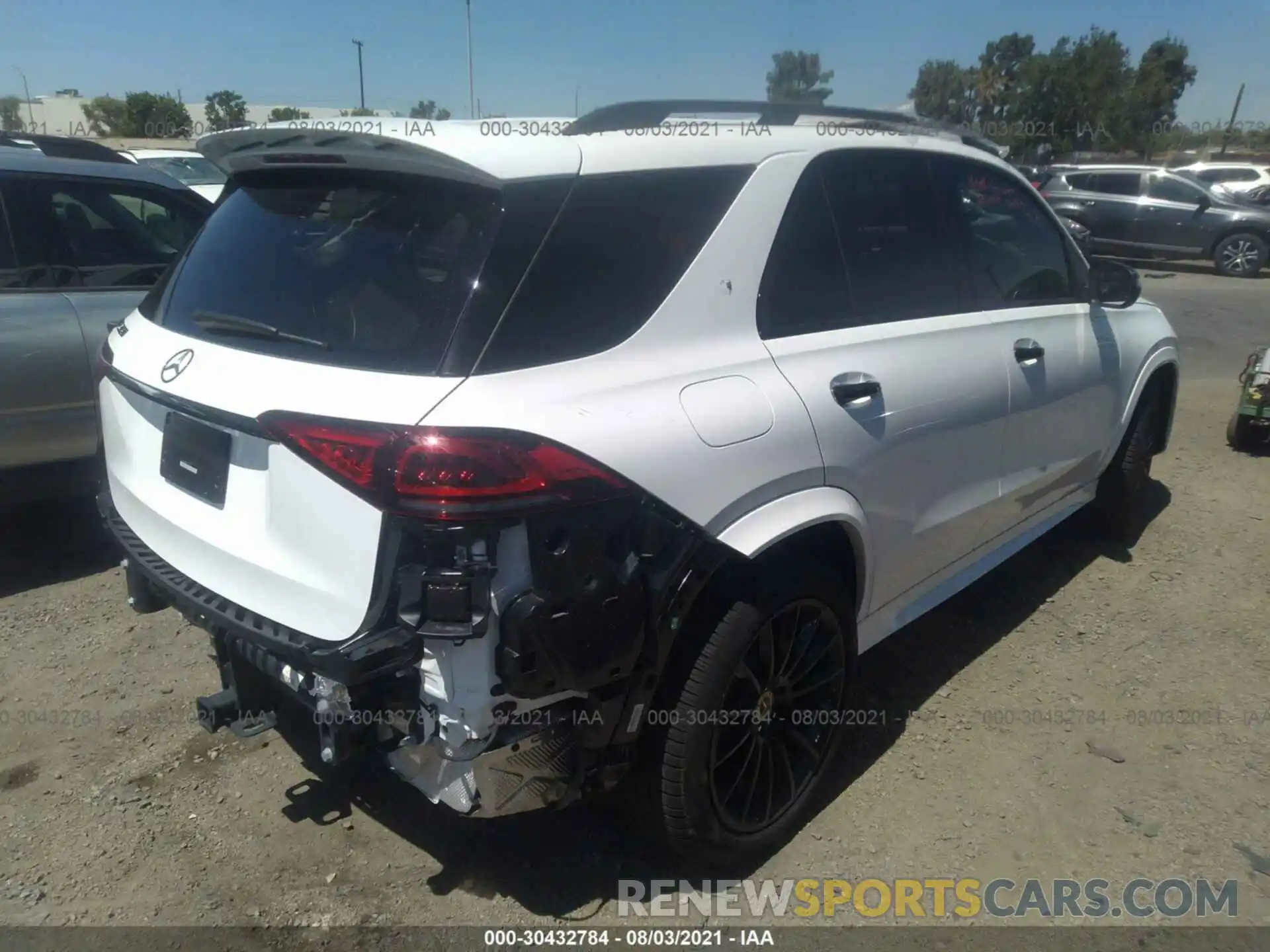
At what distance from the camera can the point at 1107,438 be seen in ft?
14.2

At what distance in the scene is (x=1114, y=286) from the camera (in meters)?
4.13

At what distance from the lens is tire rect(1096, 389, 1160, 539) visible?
467 centimetres

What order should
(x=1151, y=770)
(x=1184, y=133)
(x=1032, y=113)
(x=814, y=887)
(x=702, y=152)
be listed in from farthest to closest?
1. (x=1184, y=133)
2. (x=1032, y=113)
3. (x=1151, y=770)
4. (x=814, y=887)
5. (x=702, y=152)

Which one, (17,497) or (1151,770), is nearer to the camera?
(1151,770)

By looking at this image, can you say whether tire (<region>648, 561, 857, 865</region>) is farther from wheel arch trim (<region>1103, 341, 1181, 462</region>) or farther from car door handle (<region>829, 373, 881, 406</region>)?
wheel arch trim (<region>1103, 341, 1181, 462</region>)

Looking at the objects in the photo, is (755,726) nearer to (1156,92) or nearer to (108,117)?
(1156,92)

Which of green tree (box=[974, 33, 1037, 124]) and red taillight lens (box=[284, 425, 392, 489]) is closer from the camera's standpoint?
red taillight lens (box=[284, 425, 392, 489])

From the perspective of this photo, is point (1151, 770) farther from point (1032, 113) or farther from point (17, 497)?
point (1032, 113)

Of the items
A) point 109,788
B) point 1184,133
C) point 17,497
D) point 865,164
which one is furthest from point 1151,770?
point 1184,133

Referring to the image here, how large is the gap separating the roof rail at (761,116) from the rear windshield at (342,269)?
0.45 meters

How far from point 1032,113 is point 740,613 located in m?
47.0

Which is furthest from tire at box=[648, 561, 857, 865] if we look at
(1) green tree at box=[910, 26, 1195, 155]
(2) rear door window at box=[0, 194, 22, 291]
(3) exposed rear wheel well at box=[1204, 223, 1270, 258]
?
(1) green tree at box=[910, 26, 1195, 155]
